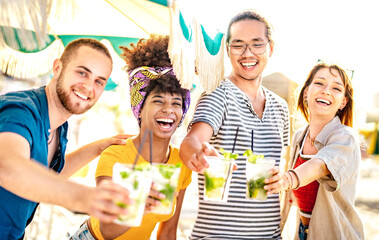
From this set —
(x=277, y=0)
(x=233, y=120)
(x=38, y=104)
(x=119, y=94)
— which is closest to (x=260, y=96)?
(x=233, y=120)

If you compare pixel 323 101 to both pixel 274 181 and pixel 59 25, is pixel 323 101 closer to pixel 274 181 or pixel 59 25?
pixel 274 181

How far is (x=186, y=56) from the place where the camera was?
2.04 meters

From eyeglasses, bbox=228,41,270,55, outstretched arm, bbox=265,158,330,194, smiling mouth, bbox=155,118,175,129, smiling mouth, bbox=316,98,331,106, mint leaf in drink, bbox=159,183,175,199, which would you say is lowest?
mint leaf in drink, bbox=159,183,175,199

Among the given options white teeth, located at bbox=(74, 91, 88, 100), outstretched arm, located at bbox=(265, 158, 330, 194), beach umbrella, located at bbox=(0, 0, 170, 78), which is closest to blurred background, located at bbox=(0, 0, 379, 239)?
beach umbrella, located at bbox=(0, 0, 170, 78)

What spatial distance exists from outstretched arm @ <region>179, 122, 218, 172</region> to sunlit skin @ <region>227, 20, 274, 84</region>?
→ 1.79 ft

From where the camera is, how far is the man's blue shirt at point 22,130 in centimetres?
179

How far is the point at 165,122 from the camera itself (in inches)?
105

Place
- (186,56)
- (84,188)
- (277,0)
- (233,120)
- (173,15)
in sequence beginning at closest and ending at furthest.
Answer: (84,188) < (173,15) < (186,56) < (233,120) < (277,0)

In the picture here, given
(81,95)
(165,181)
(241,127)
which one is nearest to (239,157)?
(241,127)

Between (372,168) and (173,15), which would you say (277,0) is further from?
(372,168)

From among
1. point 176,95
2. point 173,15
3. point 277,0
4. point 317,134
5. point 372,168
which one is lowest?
point 372,168

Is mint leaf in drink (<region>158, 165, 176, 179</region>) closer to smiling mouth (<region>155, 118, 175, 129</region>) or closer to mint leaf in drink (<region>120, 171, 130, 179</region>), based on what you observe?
mint leaf in drink (<region>120, 171, 130, 179</region>)

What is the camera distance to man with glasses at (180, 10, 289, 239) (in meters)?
2.41

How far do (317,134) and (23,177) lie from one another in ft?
7.55
